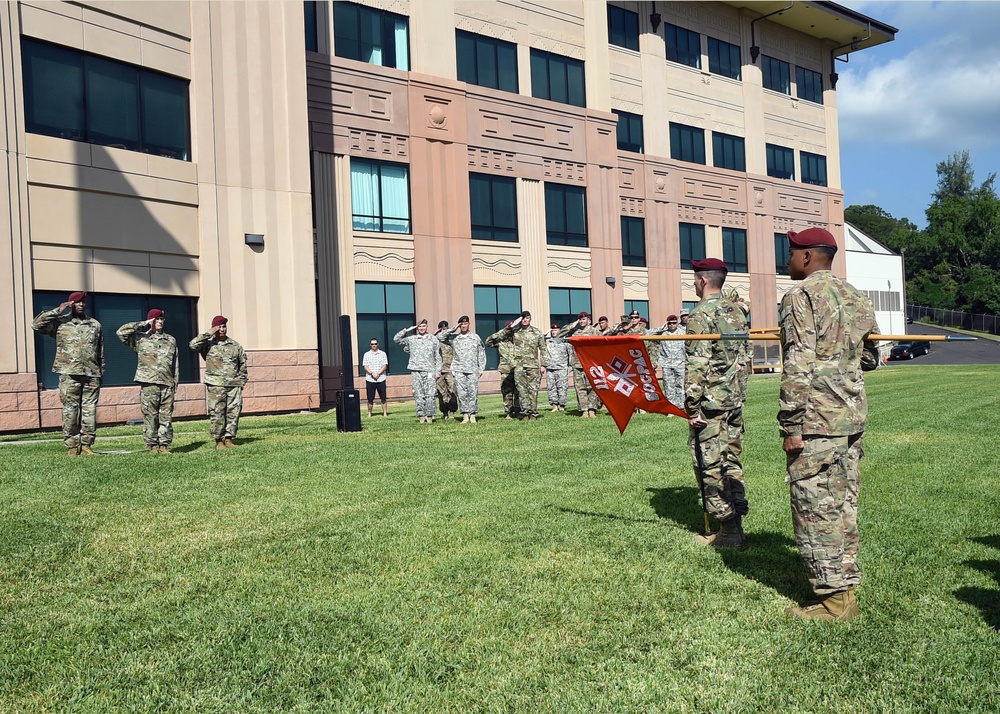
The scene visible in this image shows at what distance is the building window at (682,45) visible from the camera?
37.8 meters

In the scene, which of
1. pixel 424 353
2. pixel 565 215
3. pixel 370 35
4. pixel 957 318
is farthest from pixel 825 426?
pixel 957 318

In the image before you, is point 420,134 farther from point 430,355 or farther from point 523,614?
point 523,614

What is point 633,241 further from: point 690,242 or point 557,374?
point 557,374

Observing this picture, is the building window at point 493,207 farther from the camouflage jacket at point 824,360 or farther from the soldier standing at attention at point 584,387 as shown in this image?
the camouflage jacket at point 824,360

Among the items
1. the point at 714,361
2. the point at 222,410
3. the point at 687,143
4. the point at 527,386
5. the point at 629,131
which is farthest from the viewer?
the point at 687,143

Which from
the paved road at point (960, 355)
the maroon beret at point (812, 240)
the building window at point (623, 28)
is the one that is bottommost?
the paved road at point (960, 355)

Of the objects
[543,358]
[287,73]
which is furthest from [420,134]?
[543,358]

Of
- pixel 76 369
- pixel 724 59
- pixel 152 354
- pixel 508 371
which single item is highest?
pixel 724 59

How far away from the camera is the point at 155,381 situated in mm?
12984

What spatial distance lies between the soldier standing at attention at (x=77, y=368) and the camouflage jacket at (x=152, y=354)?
516 millimetres

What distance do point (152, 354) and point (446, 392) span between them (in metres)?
7.89

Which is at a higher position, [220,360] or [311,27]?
[311,27]

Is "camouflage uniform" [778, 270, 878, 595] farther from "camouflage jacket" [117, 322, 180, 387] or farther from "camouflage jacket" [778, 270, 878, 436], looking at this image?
"camouflage jacket" [117, 322, 180, 387]

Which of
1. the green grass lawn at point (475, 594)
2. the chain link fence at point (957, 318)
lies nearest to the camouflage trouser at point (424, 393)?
the green grass lawn at point (475, 594)
